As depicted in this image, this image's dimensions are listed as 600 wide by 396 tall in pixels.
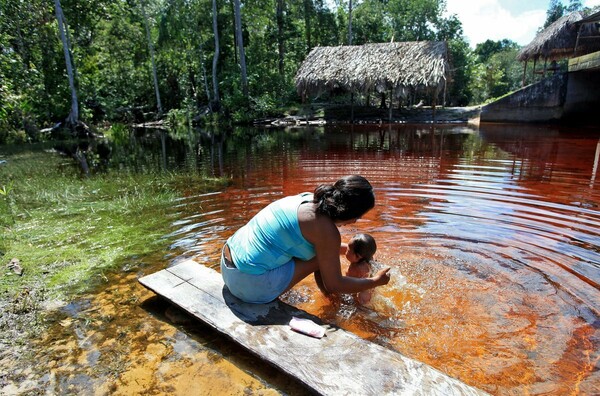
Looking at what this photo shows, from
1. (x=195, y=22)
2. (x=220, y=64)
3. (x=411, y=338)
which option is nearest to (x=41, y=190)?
(x=411, y=338)

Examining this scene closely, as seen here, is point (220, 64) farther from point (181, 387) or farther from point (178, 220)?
point (181, 387)

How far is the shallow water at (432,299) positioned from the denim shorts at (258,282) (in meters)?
0.34

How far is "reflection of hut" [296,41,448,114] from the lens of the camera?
16594mm

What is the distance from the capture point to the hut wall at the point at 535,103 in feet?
50.7

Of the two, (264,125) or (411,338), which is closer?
(411,338)

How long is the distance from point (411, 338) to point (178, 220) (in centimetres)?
347

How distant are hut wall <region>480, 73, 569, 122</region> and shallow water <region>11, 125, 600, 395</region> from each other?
10.5 meters

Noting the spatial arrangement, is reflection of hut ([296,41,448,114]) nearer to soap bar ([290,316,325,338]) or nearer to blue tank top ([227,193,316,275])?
blue tank top ([227,193,316,275])

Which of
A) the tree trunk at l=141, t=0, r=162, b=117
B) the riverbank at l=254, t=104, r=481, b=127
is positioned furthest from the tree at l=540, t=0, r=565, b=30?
the tree trunk at l=141, t=0, r=162, b=117

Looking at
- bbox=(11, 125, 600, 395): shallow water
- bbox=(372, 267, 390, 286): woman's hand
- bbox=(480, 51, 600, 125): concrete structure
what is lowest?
bbox=(11, 125, 600, 395): shallow water

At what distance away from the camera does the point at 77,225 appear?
4.77 metres

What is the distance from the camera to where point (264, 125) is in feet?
70.6

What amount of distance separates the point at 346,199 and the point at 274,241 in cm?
54

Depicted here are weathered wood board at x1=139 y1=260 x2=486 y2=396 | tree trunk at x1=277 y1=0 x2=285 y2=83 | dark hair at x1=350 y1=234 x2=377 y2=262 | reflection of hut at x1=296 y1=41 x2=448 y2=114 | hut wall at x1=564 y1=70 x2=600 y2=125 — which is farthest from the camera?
tree trunk at x1=277 y1=0 x2=285 y2=83
